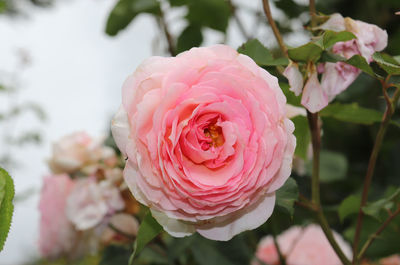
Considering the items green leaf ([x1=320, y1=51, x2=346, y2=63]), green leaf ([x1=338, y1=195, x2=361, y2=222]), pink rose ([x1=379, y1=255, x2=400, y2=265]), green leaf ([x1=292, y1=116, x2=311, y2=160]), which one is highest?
green leaf ([x1=320, y1=51, x2=346, y2=63])

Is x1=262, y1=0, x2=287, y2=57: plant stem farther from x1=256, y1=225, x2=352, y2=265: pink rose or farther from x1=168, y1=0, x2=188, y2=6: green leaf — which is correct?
x1=256, y1=225, x2=352, y2=265: pink rose

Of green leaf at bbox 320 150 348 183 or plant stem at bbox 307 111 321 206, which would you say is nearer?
plant stem at bbox 307 111 321 206

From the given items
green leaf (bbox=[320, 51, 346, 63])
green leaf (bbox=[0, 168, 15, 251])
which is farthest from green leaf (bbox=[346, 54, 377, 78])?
green leaf (bbox=[0, 168, 15, 251])

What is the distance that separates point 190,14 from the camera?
2.32ft

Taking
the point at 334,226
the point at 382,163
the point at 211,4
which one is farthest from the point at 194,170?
the point at 382,163

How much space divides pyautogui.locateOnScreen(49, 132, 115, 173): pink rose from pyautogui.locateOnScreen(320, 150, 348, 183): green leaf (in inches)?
13.4

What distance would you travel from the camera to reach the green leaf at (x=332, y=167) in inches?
Answer: 28.9

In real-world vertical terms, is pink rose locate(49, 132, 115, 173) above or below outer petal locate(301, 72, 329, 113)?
below

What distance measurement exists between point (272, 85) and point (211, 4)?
A: 0.40 meters

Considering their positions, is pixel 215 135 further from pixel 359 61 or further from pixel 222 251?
pixel 222 251

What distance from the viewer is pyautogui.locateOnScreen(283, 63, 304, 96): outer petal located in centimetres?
34

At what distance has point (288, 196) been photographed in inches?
14.2

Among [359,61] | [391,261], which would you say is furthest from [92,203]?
[391,261]

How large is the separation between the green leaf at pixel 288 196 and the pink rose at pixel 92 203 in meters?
0.26
